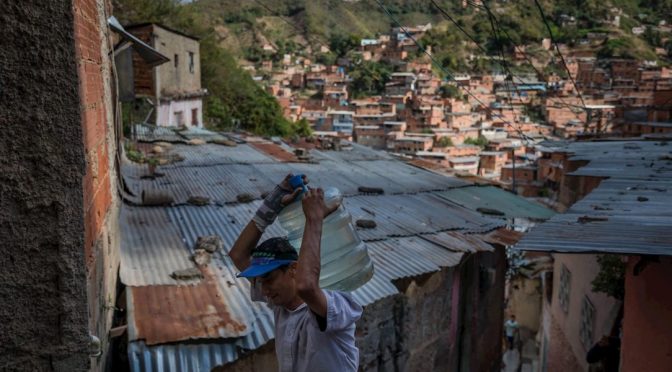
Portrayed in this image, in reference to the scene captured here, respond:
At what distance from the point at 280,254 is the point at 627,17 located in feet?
335

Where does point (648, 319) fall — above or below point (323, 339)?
below

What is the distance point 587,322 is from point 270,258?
27.5ft

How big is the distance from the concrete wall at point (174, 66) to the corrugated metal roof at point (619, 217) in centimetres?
1401

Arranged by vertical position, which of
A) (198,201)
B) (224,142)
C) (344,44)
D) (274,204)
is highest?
(344,44)

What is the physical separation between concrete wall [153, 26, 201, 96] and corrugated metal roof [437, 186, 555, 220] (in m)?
11.6

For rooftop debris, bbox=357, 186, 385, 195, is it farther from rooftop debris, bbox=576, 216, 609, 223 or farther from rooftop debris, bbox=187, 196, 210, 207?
rooftop debris, bbox=576, 216, 609, 223

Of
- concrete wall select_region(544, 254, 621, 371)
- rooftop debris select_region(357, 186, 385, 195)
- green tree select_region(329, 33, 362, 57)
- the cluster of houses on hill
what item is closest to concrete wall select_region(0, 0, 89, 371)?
rooftop debris select_region(357, 186, 385, 195)

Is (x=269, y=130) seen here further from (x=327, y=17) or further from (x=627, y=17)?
(x=627, y=17)

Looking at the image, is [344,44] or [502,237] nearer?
[502,237]

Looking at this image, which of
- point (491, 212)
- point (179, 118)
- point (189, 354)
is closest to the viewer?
point (189, 354)

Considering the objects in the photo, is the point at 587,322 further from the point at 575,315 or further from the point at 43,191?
the point at 43,191

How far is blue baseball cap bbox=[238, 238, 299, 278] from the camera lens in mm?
2129

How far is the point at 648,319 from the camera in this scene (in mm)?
4848

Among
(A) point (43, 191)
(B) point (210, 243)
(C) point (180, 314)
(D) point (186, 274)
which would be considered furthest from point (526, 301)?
(A) point (43, 191)
